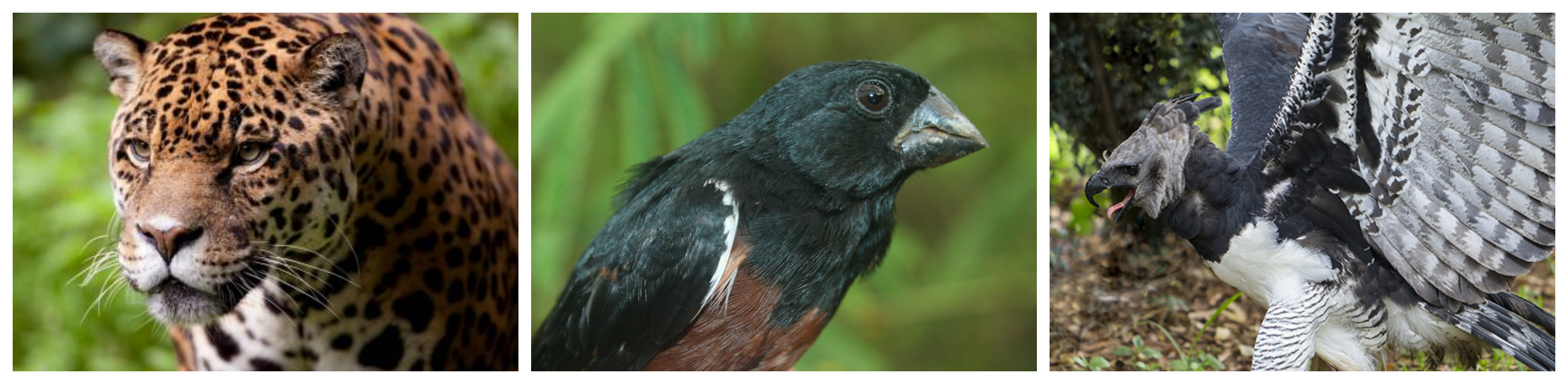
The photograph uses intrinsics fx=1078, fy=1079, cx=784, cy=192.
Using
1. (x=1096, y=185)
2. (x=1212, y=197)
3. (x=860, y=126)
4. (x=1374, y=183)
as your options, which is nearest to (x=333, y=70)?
(x=860, y=126)

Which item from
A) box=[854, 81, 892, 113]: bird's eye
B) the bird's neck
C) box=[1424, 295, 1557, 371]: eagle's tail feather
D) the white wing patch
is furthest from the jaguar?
box=[1424, 295, 1557, 371]: eagle's tail feather

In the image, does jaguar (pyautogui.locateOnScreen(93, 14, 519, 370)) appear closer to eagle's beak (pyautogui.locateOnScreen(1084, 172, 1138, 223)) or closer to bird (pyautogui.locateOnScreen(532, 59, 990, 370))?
bird (pyautogui.locateOnScreen(532, 59, 990, 370))

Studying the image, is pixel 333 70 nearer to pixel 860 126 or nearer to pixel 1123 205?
pixel 860 126

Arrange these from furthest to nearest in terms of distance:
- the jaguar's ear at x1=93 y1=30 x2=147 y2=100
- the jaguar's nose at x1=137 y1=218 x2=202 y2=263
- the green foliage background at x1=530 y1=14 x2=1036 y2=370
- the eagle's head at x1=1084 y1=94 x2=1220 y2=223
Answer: the green foliage background at x1=530 y1=14 x2=1036 y2=370, the eagle's head at x1=1084 y1=94 x2=1220 y2=223, the jaguar's ear at x1=93 y1=30 x2=147 y2=100, the jaguar's nose at x1=137 y1=218 x2=202 y2=263

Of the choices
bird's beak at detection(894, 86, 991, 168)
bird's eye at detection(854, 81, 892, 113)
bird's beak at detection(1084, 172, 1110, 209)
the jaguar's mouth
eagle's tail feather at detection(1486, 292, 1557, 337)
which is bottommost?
the jaguar's mouth

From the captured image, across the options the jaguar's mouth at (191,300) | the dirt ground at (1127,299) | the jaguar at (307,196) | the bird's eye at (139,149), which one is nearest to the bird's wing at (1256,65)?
the dirt ground at (1127,299)
